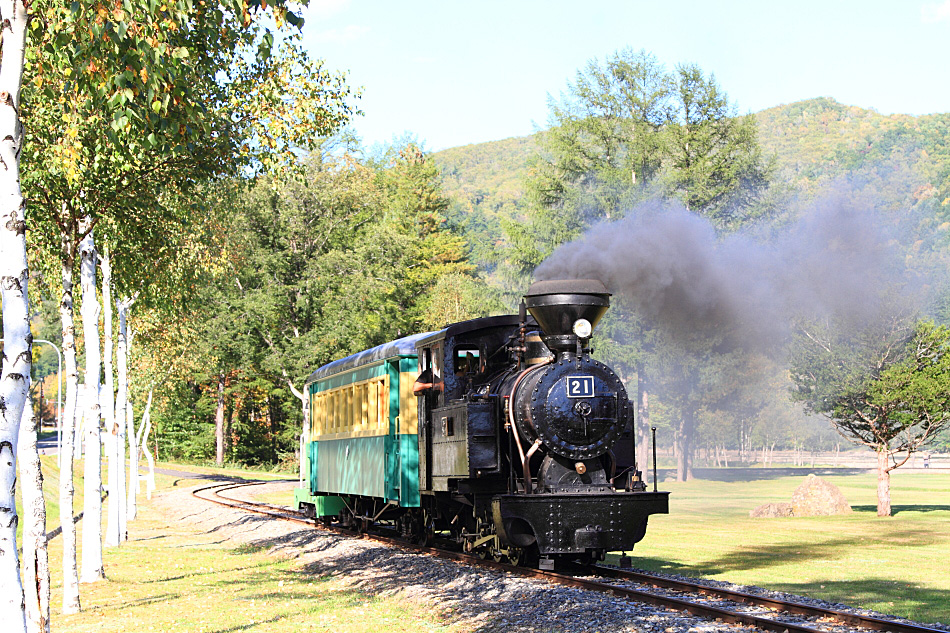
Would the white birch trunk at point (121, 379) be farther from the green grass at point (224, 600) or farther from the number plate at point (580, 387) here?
the number plate at point (580, 387)

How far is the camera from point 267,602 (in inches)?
513

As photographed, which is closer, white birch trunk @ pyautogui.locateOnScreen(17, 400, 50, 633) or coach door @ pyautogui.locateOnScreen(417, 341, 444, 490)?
white birch trunk @ pyautogui.locateOnScreen(17, 400, 50, 633)

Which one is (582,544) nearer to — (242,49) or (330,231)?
(242,49)

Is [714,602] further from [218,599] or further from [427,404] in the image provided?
[218,599]

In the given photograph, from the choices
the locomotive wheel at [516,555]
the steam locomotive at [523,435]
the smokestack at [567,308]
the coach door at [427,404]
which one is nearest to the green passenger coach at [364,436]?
the steam locomotive at [523,435]

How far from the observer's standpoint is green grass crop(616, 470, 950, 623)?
44.3ft

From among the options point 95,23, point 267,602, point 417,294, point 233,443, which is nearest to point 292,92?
point 95,23

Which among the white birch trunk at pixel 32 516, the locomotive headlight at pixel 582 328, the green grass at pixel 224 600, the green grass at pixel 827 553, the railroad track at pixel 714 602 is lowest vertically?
the green grass at pixel 827 553

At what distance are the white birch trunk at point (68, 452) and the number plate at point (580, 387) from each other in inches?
273

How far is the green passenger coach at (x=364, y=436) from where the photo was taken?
53.2 feet

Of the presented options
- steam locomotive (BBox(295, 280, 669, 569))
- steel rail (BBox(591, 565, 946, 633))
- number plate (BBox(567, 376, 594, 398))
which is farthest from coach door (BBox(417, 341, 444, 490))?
steel rail (BBox(591, 565, 946, 633))

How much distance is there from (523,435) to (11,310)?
7.72m

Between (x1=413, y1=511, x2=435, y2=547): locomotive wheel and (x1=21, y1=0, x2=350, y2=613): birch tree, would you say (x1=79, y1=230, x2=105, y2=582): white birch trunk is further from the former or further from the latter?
(x1=413, y1=511, x2=435, y2=547): locomotive wheel

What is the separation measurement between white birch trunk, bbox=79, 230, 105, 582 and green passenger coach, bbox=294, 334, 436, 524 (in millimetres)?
4786
